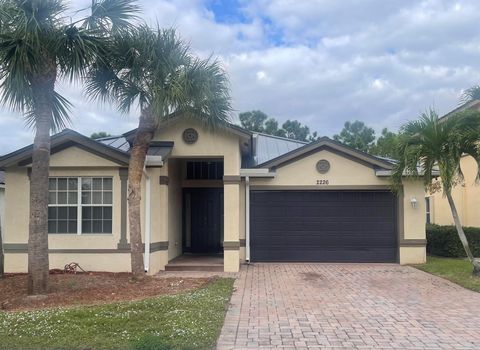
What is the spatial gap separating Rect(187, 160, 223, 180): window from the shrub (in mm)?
10780

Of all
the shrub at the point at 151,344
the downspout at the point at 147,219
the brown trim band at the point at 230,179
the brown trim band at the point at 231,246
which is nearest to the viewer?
the shrub at the point at 151,344

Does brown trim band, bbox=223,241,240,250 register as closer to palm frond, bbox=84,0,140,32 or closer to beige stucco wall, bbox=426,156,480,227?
palm frond, bbox=84,0,140,32

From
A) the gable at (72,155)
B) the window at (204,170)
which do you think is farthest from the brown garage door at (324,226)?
the gable at (72,155)

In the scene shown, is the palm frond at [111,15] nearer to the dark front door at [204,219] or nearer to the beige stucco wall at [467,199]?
the dark front door at [204,219]

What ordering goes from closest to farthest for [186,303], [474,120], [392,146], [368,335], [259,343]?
[259,343] < [368,335] < [186,303] < [474,120] < [392,146]

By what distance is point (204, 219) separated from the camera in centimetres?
1722

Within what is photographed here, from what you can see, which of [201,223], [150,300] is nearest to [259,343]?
[150,300]

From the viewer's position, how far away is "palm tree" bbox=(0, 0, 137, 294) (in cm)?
920

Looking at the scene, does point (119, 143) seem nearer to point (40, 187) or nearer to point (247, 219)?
point (247, 219)

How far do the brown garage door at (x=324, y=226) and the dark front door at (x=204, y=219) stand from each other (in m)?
1.69

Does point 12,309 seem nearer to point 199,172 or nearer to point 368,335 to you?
point 368,335

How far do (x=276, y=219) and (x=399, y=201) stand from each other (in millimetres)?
3786

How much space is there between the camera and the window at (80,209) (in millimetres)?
13367

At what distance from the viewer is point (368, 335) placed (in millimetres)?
7094
